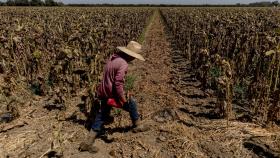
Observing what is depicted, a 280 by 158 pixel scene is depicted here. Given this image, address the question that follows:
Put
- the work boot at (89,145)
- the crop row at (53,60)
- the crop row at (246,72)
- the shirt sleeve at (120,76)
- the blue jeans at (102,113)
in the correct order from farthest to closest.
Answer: the crop row at (53,60) → the crop row at (246,72) → the blue jeans at (102,113) → the work boot at (89,145) → the shirt sleeve at (120,76)

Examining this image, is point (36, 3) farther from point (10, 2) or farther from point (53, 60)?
point (53, 60)

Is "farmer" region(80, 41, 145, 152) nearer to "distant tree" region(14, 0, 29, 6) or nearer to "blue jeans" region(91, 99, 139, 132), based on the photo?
"blue jeans" region(91, 99, 139, 132)

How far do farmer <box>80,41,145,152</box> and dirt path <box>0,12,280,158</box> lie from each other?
0.28m

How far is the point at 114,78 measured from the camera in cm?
546

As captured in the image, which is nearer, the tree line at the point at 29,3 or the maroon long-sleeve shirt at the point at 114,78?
A: the maroon long-sleeve shirt at the point at 114,78

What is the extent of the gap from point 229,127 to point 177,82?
3286 millimetres

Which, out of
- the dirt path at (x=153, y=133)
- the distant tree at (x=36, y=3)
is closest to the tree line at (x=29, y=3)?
the distant tree at (x=36, y=3)

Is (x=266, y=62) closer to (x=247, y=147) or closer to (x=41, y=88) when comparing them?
(x=247, y=147)

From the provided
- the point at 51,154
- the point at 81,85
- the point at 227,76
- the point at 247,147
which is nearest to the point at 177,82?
the point at 81,85

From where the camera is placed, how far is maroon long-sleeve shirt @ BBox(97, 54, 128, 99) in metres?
5.36

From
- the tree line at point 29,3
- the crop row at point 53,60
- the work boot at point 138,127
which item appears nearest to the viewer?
the work boot at point 138,127

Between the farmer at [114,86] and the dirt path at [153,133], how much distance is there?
0.93ft

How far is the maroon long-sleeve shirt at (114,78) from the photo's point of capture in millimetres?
5363

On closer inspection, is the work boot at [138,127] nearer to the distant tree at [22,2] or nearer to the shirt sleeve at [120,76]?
the shirt sleeve at [120,76]
